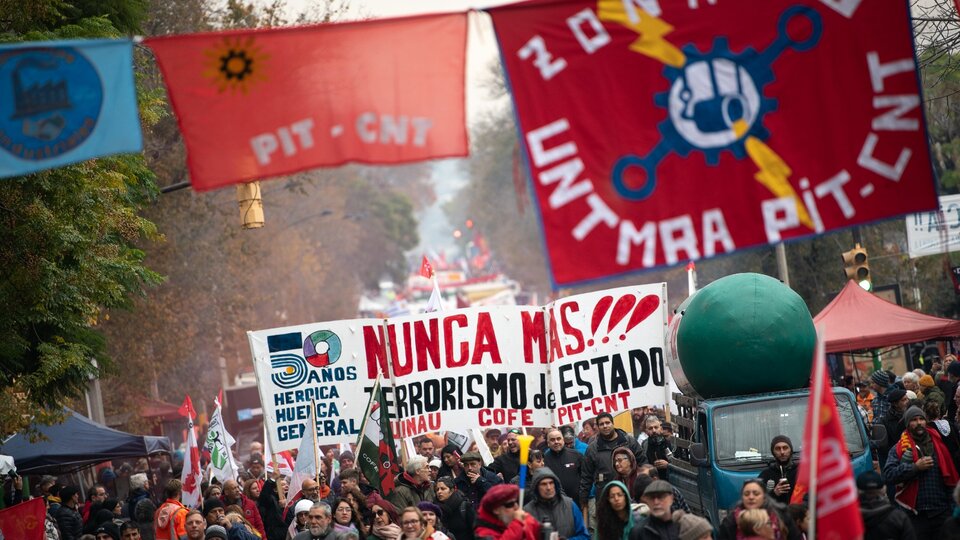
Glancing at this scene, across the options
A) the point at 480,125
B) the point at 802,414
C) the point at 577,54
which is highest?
the point at 480,125

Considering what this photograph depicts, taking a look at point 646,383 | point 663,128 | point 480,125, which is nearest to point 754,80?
point 663,128

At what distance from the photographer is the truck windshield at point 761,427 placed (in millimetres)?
12977

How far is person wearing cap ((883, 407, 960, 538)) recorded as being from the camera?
12.1 meters

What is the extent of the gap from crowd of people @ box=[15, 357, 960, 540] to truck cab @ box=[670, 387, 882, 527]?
320 millimetres

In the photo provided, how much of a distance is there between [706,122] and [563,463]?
8613 millimetres

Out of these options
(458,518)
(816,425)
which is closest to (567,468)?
(458,518)

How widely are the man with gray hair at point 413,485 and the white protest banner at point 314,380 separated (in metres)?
2.62

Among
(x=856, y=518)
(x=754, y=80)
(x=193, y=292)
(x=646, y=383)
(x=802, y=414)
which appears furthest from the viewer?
(x=193, y=292)

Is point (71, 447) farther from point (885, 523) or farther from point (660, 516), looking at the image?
point (885, 523)

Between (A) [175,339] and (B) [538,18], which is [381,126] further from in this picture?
(A) [175,339]

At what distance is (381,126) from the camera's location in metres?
7.93

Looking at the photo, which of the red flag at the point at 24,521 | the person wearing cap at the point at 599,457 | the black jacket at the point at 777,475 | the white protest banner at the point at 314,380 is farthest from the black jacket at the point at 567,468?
the red flag at the point at 24,521

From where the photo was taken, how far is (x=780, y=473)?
38.5ft

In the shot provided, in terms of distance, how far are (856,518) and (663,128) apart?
227 cm
